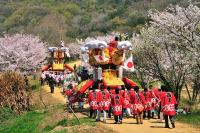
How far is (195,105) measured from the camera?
33.1 metres

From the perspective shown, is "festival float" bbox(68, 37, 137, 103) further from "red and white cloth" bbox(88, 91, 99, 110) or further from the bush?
the bush

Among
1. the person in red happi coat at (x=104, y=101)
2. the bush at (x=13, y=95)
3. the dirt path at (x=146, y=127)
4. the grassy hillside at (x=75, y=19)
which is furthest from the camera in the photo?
the grassy hillside at (x=75, y=19)

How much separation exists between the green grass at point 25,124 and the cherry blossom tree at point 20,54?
2630cm

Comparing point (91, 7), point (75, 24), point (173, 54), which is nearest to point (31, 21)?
point (75, 24)

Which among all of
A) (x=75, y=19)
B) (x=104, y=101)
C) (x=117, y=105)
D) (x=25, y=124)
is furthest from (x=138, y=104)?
(x=75, y=19)

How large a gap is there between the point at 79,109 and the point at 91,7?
124m

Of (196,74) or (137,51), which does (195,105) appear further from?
(137,51)

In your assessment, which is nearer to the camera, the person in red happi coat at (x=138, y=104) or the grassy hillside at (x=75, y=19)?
the person in red happi coat at (x=138, y=104)

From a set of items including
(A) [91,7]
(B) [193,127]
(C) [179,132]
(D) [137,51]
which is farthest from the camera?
(A) [91,7]

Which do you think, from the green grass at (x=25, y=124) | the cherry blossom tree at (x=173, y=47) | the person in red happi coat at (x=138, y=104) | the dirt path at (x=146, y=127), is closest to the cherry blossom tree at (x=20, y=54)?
the cherry blossom tree at (x=173, y=47)

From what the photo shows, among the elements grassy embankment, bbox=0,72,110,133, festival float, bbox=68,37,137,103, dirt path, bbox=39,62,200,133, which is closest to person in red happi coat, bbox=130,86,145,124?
dirt path, bbox=39,62,200,133

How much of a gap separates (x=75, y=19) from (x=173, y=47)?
297 ft

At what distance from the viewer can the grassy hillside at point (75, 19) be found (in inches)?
3752

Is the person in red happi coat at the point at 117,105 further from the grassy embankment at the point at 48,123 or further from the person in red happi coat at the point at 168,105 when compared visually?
the person in red happi coat at the point at 168,105
